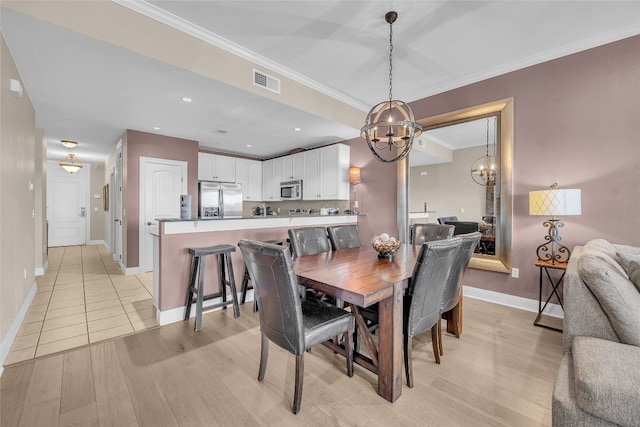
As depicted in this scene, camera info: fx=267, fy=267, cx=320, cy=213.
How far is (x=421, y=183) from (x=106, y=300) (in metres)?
4.60

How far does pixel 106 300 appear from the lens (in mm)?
3373

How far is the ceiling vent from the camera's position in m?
3.04

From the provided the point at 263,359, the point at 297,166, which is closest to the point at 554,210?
the point at 263,359

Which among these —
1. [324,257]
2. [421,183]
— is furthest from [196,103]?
[421,183]

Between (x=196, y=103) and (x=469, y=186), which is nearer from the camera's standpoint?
(x=196, y=103)

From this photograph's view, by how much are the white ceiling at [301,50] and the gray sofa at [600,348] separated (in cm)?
222

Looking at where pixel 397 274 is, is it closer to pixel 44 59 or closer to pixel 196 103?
pixel 196 103

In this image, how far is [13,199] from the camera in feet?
7.95

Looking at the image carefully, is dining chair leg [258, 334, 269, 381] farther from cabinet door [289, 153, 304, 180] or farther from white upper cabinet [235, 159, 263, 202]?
white upper cabinet [235, 159, 263, 202]

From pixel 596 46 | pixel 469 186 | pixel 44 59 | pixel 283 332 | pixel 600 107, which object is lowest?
pixel 283 332

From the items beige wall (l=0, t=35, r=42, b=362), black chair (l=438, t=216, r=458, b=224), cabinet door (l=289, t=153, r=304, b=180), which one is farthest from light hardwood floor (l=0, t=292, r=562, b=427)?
cabinet door (l=289, t=153, r=304, b=180)

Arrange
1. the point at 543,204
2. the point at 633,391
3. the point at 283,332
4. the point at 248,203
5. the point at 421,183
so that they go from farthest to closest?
1. the point at 248,203
2. the point at 421,183
3. the point at 543,204
4. the point at 283,332
5. the point at 633,391

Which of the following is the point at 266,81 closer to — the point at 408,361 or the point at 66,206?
the point at 408,361

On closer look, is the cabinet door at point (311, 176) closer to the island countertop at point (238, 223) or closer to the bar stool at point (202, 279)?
the island countertop at point (238, 223)
